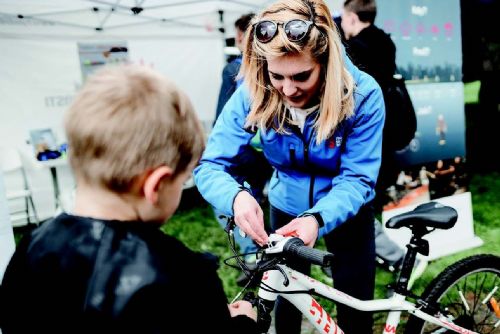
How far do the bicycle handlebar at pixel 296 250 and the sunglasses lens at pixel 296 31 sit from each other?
0.71 m

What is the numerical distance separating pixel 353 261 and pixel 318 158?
1.78 feet

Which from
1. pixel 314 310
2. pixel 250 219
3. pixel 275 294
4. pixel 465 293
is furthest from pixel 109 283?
pixel 465 293

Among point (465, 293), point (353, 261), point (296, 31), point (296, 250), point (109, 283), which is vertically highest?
point (296, 31)

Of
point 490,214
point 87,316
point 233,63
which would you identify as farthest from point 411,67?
point 87,316

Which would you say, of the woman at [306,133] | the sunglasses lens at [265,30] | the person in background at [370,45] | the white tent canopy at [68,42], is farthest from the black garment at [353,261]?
the white tent canopy at [68,42]

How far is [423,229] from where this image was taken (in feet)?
6.63

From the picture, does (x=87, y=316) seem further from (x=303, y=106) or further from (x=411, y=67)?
(x=411, y=67)

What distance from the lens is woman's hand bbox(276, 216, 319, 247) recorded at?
1.65 meters

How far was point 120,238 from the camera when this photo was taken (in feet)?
3.26

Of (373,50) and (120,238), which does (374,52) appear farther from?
(120,238)

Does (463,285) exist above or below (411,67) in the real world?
below

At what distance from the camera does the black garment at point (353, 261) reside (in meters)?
2.14

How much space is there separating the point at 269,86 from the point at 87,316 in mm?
1257

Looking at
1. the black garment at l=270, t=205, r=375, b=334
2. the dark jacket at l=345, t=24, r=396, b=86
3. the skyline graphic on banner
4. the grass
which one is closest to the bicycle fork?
the black garment at l=270, t=205, r=375, b=334
